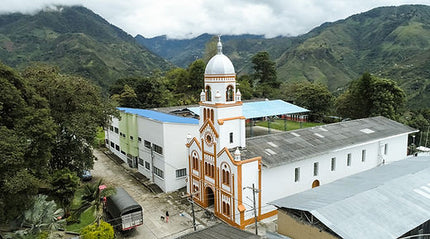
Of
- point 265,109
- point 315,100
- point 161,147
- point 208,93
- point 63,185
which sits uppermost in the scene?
point 208,93

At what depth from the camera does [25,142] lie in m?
17.4

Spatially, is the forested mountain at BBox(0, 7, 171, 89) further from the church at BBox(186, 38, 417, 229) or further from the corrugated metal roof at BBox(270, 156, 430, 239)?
the corrugated metal roof at BBox(270, 156, 430, 239)

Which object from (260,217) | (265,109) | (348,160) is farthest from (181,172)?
(348,160)

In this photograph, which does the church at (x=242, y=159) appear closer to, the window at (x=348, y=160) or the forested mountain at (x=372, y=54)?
the window at (x=348, y=160)

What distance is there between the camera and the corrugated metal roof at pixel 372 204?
15523 mm

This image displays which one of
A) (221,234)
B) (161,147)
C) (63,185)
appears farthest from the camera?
(161,147)

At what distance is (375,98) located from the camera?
4609 cm

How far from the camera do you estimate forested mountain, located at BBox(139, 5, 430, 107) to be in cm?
8812

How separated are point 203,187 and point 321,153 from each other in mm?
10441

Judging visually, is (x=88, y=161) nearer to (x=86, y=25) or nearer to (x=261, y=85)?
(x=261, y=85)

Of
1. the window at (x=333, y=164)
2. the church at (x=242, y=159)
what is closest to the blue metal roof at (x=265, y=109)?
the church at (x=242, y=159)

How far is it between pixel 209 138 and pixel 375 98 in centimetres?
3389

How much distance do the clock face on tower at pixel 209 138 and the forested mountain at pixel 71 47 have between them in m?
79.5

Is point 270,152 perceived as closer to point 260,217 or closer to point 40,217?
point 260,217
